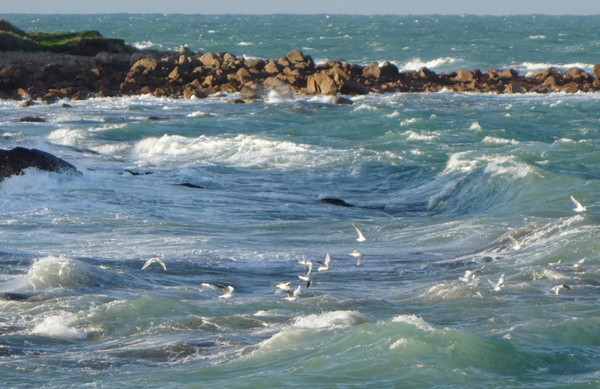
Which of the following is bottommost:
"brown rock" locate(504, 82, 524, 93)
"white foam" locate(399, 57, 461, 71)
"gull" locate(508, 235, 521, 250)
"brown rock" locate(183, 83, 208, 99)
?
"white foam" locate(399, 57, 461, 71)

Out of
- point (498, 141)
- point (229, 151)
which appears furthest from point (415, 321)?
point (498, 141)

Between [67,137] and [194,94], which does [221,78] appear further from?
[67,137]

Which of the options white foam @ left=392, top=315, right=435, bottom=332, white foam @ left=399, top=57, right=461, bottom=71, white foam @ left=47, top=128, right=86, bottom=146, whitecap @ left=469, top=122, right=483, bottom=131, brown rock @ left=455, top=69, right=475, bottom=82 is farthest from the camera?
white foam @ left=399, top=57, right=461, bottom=71

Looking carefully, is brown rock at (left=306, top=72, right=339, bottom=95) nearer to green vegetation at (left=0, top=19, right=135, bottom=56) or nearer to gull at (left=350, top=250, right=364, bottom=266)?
green vegetation at (left=0, top=19, right=135, bottom=56)

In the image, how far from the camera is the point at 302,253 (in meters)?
17.4

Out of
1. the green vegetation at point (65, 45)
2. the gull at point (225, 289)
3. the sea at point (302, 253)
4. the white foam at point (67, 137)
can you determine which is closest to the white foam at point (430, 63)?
the green vegetation at point (65, 45)

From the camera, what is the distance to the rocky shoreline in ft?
145

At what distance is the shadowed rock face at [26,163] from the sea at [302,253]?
11.2 inches

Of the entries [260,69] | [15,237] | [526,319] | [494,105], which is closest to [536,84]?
[494,105]

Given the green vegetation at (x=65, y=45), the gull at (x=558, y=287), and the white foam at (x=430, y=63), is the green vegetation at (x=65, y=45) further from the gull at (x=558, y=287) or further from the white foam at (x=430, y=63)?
the gull at (x=558, y=287)

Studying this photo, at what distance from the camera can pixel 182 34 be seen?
104 metres

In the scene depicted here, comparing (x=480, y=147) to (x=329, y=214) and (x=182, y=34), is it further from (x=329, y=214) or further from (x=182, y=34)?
(x=182, y=34)

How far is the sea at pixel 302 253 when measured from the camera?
1115 cm

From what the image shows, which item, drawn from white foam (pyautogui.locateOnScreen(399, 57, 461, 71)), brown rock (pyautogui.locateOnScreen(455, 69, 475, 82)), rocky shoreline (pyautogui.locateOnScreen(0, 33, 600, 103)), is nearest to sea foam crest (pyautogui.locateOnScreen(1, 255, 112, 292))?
rocky shoreline (pyautogui.locateOnScreen(0, 33, 600, 103))
